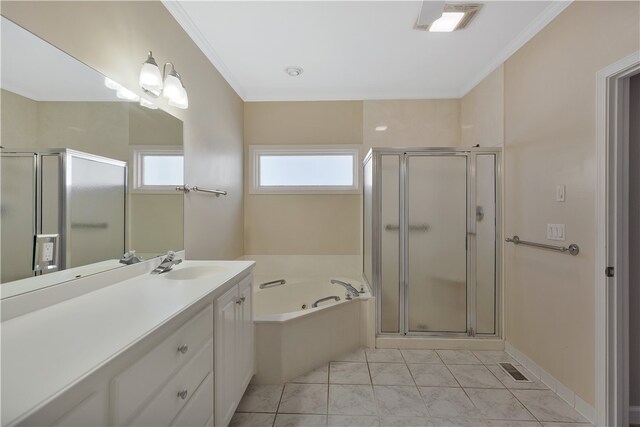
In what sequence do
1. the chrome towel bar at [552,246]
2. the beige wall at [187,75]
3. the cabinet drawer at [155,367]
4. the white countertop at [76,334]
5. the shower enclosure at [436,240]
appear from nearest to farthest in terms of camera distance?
the white countertop at [76,334], the cabinet drawer at [155,367], the beige wall at [187,75], the chrome towel bar at [552,246], the shower enclosure at [436,240]

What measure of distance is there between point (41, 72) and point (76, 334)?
0.94m

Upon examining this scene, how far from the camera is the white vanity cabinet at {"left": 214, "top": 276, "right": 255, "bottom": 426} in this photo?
1.25 metres

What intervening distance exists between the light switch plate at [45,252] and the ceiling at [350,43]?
159cm

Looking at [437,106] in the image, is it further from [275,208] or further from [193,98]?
[193,98]

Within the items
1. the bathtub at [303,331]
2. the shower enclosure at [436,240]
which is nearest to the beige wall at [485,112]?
the shower enclosure at [436,240]

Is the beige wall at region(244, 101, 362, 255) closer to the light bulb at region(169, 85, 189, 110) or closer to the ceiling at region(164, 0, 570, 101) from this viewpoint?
the ceiling at region(164, 0, 570, 101)

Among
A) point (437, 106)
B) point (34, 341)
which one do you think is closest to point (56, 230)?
point (34, 341)

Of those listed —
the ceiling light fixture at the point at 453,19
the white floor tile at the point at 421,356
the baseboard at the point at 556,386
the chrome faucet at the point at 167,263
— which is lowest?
the white floor tile at the point at 421,356

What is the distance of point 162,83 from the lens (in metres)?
1.56

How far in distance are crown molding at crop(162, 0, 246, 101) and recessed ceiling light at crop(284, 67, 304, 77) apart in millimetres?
568

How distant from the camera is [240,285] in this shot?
1.53 m

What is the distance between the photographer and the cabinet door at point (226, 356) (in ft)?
4.07

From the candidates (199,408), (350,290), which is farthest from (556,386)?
(199,408)

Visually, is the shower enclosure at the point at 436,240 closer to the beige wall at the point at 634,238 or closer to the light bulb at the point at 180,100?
the beige wall at the point at 634,238
